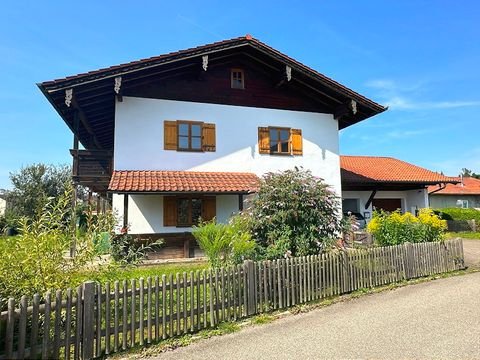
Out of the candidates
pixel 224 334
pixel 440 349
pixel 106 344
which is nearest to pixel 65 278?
pixel 106 344

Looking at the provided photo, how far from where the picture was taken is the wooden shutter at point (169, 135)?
13.3 m

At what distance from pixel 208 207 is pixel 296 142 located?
5092 millimetres

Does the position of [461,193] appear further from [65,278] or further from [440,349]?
[65,278]

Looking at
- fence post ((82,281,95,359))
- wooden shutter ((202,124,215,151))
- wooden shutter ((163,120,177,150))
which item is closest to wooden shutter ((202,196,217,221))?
wooden shutter ((202,124,215,151))

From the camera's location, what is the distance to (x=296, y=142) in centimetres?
1522

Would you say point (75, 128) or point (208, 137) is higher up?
point (75, 128)

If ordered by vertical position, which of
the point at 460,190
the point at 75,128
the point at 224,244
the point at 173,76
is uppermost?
the point at 173,76

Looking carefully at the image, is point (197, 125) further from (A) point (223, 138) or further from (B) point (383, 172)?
(B) point (383, 172)

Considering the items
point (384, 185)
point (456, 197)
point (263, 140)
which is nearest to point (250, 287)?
point (263, 140)

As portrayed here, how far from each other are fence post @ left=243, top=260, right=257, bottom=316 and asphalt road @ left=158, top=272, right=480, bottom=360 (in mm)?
466

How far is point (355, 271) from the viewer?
7.56m

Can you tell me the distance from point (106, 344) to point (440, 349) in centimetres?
443

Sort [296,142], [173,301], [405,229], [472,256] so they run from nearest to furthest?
[173,301] < [405,229] < [472,256] < [296,142]

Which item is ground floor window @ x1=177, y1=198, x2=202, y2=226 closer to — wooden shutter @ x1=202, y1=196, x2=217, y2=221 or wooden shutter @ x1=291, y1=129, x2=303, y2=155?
wooden shutter @ x1=202, y1=196, x2=217, y2=221
